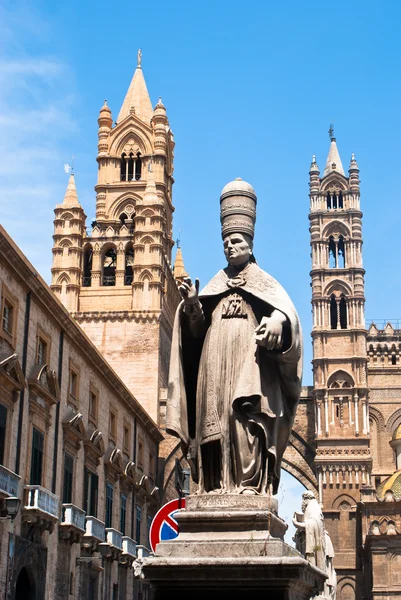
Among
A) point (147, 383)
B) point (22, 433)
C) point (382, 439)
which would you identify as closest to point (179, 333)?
point (22, 433)

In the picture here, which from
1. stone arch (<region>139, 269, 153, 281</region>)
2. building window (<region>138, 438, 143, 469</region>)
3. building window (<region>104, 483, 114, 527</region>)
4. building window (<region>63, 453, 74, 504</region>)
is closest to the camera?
building window (<region>63, 453, 74, 504</region>)

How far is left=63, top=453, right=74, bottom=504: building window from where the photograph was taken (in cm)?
2946

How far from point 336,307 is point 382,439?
1001 centimetres

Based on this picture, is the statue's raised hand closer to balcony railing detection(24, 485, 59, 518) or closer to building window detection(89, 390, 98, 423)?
balcony railing detection(24, 485, 59, 518)

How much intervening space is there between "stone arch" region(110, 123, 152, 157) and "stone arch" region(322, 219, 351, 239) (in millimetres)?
15661

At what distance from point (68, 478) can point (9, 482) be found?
6.51 m

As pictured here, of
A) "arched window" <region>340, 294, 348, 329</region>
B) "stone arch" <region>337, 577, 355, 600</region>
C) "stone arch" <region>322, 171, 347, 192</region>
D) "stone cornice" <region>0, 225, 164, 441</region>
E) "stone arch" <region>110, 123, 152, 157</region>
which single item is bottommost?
"stone arch" <region>337, 577, 355, 600</region>

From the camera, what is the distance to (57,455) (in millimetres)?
28641

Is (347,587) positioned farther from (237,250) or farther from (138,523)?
(237,250)

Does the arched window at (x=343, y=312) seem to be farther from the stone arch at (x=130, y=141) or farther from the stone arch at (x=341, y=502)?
the stone arch at (x=130, y=141)

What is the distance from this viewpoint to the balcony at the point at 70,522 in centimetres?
2877

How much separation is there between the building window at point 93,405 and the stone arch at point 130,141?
26.7 metres

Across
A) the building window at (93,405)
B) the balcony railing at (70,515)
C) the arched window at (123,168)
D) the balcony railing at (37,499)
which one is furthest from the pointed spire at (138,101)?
the balcony railing at (37,499)

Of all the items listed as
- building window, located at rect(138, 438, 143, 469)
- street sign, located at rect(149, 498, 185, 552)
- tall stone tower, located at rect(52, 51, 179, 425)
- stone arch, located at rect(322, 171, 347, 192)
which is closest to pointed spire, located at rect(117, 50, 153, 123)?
tall stone tower, located at rect(52, 51, 179, 425)
